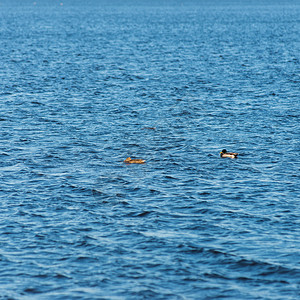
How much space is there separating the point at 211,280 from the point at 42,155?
2123 centimetres

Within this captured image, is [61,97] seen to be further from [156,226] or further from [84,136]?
[156,226]

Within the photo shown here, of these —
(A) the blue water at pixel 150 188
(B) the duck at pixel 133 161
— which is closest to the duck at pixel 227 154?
(A) the blue water at pixel 150 188

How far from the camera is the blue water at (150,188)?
2483 centimetres

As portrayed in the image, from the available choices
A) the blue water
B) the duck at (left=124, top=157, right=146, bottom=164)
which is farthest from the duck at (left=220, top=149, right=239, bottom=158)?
the duck at (left=124, top=157, right=146, bottom=164)

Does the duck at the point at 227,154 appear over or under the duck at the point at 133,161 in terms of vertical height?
over

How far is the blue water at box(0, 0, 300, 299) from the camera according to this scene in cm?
2483

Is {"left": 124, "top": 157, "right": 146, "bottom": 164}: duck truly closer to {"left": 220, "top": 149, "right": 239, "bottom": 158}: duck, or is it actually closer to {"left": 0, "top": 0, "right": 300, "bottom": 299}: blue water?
{"left": 0, "top": 0, "right": 300, "bottom": 299}: blue water

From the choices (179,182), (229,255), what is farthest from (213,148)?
(229,255)

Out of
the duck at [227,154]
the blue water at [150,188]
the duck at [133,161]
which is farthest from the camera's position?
the duck at [227,154]

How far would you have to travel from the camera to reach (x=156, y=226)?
98.1 ft

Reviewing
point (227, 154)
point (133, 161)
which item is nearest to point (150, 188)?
point (133, 161)

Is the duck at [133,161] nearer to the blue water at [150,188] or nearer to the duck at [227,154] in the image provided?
the blue water at [150,188]

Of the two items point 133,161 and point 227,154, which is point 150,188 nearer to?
point 133,161

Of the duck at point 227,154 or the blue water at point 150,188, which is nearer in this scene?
the blue water at point 150,188
